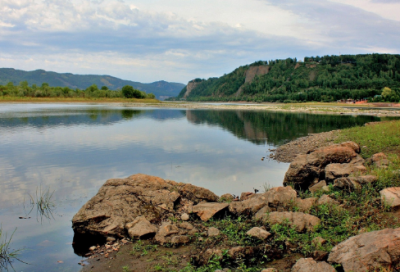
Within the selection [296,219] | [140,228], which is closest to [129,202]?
[140,228]

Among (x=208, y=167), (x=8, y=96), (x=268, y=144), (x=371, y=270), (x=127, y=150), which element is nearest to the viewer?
(x=371, y=270)

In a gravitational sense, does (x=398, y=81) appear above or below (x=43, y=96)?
above

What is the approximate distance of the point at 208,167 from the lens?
61.5ft

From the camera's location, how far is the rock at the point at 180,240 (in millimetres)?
7965

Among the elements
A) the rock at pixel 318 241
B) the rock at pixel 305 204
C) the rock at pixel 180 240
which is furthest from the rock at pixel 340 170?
the rock at pixel 180 240

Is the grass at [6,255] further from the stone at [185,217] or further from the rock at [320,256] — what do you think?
the rock at [320,256]

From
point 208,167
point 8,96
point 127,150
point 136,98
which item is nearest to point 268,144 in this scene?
point 208,167

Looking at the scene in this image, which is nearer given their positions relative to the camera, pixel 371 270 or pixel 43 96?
pixel 371 270

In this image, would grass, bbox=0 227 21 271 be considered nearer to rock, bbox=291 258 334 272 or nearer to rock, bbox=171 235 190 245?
rock, bbox=171 235 190 245

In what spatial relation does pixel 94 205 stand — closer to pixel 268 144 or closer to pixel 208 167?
pixel 208 167

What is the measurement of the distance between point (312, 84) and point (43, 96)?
488 feet

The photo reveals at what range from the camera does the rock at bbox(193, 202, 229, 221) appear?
9.37 meters

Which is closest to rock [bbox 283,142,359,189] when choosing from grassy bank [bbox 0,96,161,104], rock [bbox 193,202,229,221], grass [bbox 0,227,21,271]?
rock [bbox 193,202,229,221]

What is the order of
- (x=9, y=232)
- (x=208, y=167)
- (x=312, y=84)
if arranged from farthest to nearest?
(x=312, y=84) → (x=208, y=167) → (x=9, y=232)
